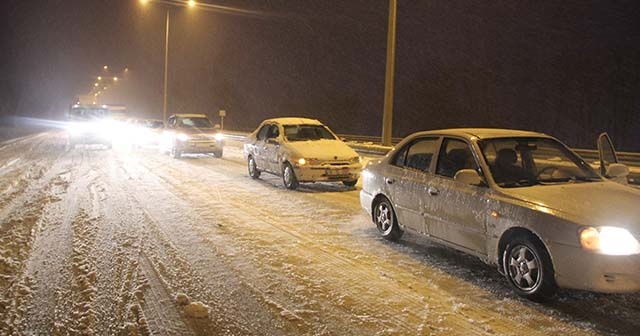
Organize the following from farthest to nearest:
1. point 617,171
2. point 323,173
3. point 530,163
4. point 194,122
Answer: point 194,122 → point 323,173 → point 617,171 → point 530,163

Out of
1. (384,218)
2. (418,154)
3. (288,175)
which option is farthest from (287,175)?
(418,154)

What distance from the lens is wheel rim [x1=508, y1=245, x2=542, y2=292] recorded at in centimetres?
536

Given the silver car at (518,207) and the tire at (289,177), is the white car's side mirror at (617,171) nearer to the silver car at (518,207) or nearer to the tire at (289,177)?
the silver car at (518,207)

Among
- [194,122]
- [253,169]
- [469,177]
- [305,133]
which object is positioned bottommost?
[253,169]

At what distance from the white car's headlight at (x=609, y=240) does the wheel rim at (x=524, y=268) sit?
1.69ft

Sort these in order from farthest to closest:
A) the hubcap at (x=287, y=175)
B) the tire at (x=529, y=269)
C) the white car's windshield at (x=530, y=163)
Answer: the hubcap at (x=287, y=175) < the white car's windshield at (x=530, y=163) < the tire at (x=529, y=269)

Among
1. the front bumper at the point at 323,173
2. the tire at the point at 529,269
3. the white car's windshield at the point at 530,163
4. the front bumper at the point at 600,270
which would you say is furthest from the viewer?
the front bumper at the point at 323,173

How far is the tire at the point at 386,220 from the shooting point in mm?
7688

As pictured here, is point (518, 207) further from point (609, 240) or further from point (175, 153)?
point (175, 153)

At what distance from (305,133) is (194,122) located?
983 centimetres

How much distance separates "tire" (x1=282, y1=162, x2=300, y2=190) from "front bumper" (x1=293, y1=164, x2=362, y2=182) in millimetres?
167

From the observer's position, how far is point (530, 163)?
21.1ft

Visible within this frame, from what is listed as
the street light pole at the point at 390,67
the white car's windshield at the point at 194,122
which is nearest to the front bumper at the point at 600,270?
the street light pole at the point at 390,67

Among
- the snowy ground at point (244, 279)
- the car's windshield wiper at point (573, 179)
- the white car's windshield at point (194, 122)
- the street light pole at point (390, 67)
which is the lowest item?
the snowy ground at point (244, 279)
